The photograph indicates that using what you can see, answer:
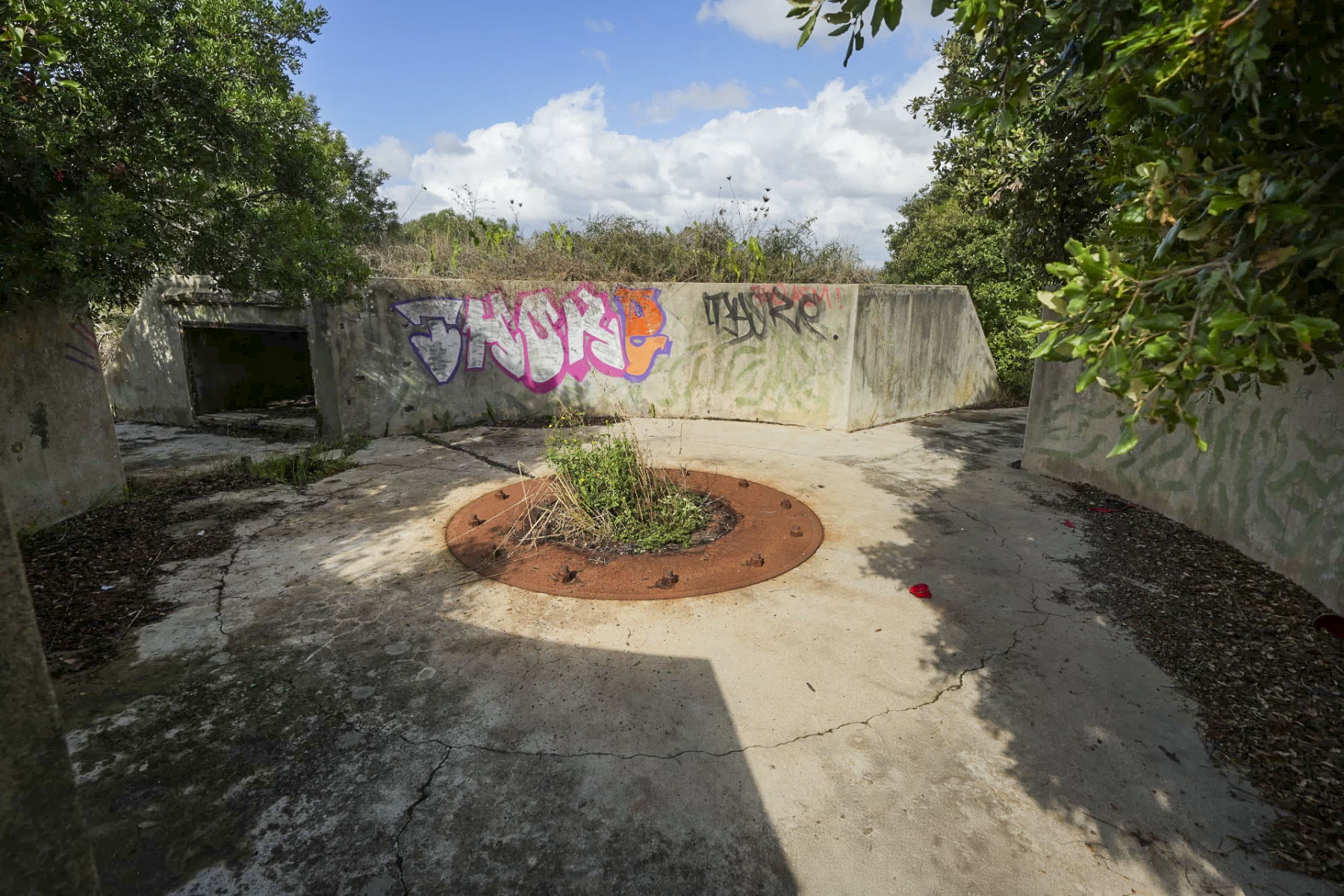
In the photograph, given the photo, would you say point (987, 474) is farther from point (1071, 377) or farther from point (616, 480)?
point (616, 480)

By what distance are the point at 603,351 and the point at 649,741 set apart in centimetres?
741

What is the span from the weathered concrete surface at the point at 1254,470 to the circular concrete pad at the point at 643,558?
274cm

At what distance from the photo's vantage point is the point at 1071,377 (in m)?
6.32

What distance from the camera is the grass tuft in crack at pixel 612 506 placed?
4.96 meters

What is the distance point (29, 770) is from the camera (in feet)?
3.89

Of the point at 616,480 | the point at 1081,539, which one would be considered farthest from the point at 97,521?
the point at 1081,539

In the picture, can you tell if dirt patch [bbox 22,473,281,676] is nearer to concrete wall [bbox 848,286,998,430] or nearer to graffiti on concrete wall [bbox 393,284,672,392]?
graffiti on concrete wall [bbox 393,284,672,392]

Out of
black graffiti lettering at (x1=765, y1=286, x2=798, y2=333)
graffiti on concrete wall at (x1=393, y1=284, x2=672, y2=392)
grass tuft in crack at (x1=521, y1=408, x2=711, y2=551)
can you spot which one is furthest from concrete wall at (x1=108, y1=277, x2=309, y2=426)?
black graffiti lettering at (x1=765, y1=286, x2=798, y2=333)

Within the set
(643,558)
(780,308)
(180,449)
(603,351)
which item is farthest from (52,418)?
(780,308)

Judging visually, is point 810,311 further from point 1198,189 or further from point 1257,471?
point 1198,189

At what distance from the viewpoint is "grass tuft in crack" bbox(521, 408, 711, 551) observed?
4965 millimetres

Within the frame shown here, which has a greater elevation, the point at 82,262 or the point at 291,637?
the point at 82,262

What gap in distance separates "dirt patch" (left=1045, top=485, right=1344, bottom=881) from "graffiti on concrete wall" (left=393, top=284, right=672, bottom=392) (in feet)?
20.4

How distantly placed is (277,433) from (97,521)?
164 inches
